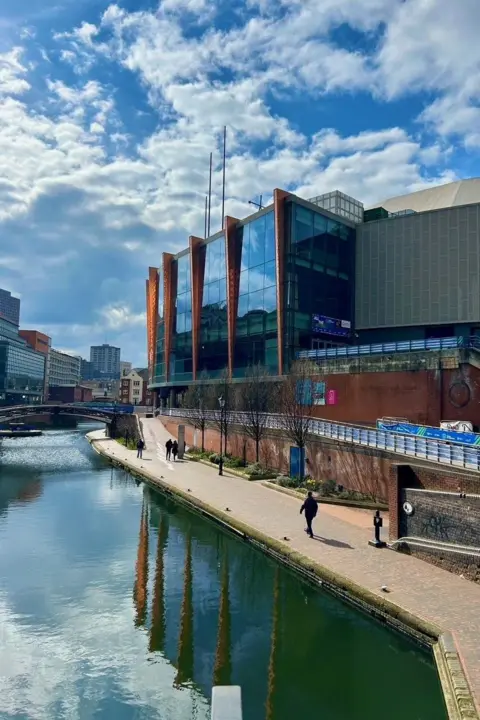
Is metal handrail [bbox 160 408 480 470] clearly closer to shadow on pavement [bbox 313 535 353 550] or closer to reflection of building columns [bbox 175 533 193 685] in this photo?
shadow on pavement [bbox 313 535 353 550]

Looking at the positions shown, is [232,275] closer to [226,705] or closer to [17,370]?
[226,705]

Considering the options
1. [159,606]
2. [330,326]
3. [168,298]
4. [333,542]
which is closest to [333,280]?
[330,326]

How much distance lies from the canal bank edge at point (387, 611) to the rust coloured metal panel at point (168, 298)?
39.5 m

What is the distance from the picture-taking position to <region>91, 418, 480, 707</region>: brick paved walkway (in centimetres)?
1105

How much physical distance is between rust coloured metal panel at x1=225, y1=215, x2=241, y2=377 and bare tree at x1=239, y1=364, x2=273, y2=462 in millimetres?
9624

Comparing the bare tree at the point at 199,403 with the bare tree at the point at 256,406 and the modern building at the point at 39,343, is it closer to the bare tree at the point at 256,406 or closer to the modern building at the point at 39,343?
the bare tree at the point at 256,406

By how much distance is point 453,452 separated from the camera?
59.5 feet

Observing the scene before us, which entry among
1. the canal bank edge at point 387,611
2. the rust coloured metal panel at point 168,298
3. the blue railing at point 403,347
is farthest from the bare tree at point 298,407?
the rust coloured metal panel at point 168,298

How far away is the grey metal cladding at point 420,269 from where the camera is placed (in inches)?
1672

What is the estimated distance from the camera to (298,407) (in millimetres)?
28266

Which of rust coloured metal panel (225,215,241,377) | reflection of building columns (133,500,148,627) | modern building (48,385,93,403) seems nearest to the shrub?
reflection of building columns (133,500,148,627)

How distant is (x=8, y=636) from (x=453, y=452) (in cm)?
1442

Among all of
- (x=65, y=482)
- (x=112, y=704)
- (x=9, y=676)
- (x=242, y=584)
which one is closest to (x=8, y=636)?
(x=9, y=676)

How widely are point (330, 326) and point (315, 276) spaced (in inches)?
176
